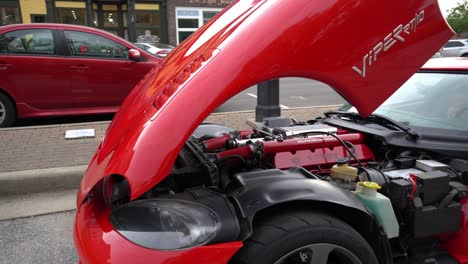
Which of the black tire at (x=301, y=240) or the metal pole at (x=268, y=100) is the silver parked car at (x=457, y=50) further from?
the black tire at (x=301, y=240)

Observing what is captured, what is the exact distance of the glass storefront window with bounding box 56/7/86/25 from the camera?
68.1 feet

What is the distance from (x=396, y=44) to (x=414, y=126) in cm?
89

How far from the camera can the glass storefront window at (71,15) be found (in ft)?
68.1

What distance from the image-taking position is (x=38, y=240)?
342 cm

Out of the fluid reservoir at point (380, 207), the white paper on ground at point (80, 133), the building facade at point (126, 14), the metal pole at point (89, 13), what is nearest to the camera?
the fluid reservoir at point (380, 207)

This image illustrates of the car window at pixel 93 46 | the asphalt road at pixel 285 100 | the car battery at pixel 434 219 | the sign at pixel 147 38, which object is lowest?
the asphalt road at pixel 285 100

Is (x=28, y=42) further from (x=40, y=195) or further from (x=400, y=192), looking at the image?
(x=400, y=192)

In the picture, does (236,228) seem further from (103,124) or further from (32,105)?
(32,105)

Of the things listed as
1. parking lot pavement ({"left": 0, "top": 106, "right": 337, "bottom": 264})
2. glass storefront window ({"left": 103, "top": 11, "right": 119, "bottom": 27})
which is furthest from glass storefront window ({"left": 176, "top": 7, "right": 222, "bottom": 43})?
parking lot pavement ({"left": 0, "top": 106, "right": 337, "bottom": 264})

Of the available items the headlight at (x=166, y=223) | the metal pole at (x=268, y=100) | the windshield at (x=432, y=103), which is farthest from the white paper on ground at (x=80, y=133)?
the windshield at (x=432, y=103)

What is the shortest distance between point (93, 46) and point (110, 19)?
55.9 ft

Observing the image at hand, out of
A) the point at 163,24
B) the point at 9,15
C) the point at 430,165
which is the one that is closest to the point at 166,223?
the point at 430,165

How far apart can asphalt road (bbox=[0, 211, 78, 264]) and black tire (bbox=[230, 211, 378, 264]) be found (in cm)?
194

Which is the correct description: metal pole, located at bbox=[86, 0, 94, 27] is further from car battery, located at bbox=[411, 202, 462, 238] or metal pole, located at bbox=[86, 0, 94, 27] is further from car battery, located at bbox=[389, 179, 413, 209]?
car battery, located at bbox=[411, 202, 462, 238]
